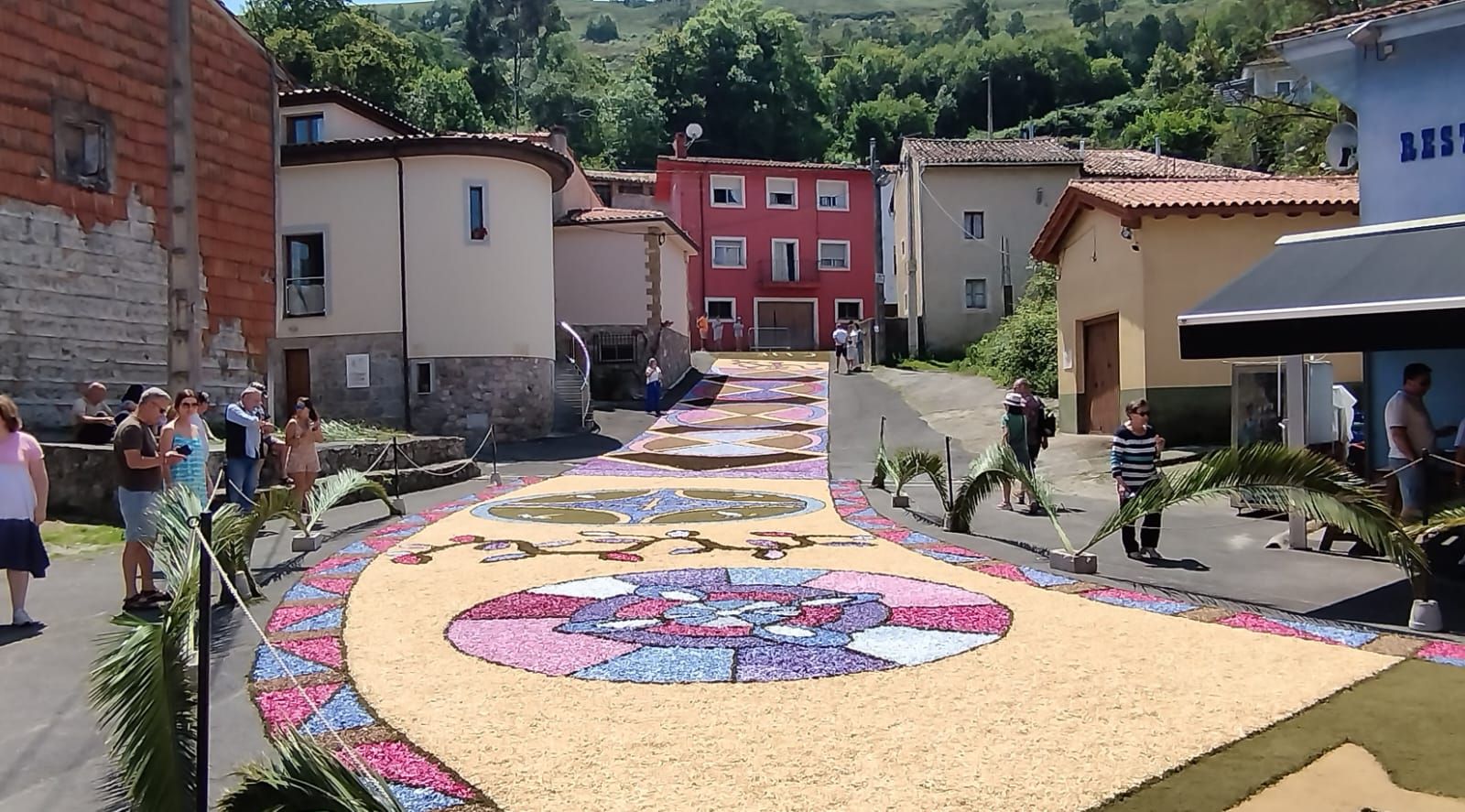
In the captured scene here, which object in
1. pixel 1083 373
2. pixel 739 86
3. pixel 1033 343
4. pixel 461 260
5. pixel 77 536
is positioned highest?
pixel 739 86

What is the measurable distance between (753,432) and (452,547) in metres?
15.3

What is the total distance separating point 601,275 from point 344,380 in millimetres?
9835

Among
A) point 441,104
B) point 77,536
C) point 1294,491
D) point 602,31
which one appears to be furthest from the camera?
point 602,31

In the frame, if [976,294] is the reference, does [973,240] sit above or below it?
above

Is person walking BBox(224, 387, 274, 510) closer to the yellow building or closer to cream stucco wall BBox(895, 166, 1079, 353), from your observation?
the yellow building

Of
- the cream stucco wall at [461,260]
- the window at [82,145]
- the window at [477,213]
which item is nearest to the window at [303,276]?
the cream stucco wall at [461,260]

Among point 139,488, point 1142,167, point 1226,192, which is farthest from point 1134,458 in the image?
point 1142,167

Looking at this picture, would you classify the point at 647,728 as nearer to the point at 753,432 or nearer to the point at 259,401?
the point at 259,401

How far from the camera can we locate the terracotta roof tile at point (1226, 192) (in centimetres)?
1997

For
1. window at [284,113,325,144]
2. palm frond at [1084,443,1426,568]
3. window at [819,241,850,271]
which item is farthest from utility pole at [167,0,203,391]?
window at [819,241,850,271]

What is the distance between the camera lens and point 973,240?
136ft

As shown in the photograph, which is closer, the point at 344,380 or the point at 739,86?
the point at 344,380

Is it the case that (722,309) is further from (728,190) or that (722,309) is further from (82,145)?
(82,145)

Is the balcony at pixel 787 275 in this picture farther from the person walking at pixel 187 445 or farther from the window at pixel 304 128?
the person walking at pixel 187 445
